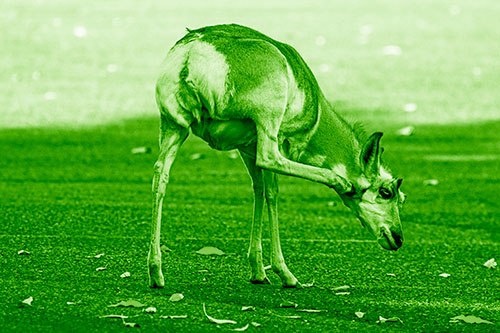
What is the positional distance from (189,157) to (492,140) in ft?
10.9

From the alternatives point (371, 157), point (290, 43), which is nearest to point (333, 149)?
point (371, 157)

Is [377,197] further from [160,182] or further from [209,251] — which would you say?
[209,251]

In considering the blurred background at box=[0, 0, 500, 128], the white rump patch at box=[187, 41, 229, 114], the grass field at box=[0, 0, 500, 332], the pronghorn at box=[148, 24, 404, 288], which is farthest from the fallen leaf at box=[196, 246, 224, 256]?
the blurred background at box=[0, 0, 500, 128]

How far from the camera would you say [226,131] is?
6.39m

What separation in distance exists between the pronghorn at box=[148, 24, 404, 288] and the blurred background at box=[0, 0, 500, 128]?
6.06 metres

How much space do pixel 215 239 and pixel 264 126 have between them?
6.10 ft

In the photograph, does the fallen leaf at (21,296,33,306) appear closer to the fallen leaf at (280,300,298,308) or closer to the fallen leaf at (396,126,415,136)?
the fallen leaf at (280,300,298,308)

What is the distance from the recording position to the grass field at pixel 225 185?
20.7ft

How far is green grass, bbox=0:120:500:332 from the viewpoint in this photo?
6090 mm

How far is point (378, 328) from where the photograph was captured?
590 centimetres

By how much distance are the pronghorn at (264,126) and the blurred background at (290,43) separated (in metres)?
6.06

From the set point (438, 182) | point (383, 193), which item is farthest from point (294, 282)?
point (438, 182)

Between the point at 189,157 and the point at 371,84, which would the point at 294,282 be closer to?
the point at 189,157

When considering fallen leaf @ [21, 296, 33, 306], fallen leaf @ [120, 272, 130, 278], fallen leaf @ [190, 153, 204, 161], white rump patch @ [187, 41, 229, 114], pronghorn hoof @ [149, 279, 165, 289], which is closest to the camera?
fallen leaf @ [21, 296, 33, 306]
